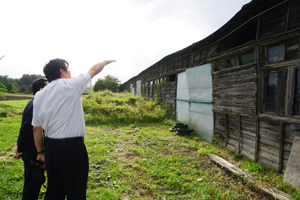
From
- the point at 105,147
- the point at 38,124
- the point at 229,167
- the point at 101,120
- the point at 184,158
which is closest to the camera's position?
the point at 38,124

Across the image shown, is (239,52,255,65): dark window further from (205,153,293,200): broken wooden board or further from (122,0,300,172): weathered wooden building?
(205,153,293,200): broken wooden board

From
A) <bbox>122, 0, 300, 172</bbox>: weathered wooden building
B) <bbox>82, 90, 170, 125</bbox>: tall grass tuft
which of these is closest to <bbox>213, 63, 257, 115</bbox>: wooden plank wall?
<bbox>122, 0, 300, 172</bbox>: weathered wooden building

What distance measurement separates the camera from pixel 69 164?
6.13 feet

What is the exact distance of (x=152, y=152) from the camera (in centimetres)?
555

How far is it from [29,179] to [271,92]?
209 inches

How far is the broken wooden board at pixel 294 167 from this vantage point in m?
3.39

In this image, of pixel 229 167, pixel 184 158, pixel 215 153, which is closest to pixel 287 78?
pixel 229 167

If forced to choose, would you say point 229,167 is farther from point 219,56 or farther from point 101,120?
point 101,120

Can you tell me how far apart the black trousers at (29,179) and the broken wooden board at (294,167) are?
4.63m

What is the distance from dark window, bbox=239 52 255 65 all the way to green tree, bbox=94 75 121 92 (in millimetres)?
32928

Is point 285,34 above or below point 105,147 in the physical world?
above

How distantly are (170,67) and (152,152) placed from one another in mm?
7251

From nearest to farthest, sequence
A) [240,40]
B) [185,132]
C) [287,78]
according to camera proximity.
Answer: [287,78]
[240,40]
[185,132]

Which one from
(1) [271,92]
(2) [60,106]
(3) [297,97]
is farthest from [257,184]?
(2) [60,106]
